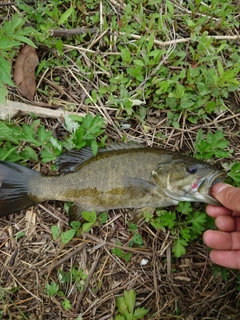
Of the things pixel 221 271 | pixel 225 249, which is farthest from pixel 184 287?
pixel 225 249

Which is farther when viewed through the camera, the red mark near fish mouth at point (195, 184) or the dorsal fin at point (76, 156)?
the dorsal fin at point (76, 156)

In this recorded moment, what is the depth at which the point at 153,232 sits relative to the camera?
387 centimetres

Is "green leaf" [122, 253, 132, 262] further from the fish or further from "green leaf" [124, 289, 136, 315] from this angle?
the fish

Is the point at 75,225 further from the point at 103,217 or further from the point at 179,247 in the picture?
the point at 179,247

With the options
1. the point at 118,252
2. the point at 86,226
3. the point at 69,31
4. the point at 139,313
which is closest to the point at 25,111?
the point at 69,31

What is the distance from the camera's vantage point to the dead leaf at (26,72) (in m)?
4.09

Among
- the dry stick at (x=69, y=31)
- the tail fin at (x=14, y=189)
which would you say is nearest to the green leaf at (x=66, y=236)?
the tail fin at (x=14, y=189)

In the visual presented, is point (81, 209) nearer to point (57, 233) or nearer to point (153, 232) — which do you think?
point (57, 233)

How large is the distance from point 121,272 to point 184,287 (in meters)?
0.76

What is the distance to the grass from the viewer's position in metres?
3.74

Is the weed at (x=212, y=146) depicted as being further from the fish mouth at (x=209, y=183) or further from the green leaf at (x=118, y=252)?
the green leaf at (x=118, y=252)

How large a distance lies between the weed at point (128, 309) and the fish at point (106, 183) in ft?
3.19

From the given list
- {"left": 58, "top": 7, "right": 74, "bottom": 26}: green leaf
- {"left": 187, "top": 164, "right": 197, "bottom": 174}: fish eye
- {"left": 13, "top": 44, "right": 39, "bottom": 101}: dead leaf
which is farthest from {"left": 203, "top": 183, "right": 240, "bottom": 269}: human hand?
{"left": 58, "top": 7, "right": 74, "bottom": 26}: green leaf

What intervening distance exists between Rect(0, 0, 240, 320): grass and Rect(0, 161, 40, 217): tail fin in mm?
200
